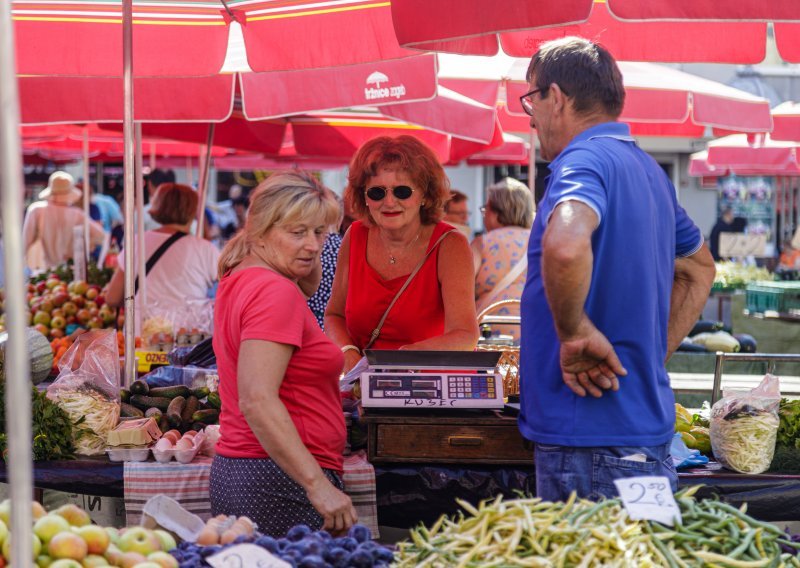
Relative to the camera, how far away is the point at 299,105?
6.22 m

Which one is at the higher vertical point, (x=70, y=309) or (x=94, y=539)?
(x=70, y=309)

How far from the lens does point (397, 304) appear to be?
12.6 ft

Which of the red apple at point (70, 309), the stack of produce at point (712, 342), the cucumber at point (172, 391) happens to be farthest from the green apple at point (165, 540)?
the stack of produce at point (712, 342)

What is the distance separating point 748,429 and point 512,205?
148 inches

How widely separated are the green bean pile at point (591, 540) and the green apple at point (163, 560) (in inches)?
19.6

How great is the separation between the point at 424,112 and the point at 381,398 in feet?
13.0

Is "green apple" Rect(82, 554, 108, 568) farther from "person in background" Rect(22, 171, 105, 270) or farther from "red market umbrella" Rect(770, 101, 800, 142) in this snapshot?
"person in background" Rect(22, 171, 105, 270)

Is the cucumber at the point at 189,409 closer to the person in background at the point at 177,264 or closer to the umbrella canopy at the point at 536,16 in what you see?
the umbrella canopy at the point at 536,16

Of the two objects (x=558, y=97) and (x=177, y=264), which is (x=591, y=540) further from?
(x=177, y=264)

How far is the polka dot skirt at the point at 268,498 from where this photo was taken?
2.84 metres

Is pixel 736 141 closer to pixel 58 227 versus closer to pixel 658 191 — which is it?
pixel 58 227

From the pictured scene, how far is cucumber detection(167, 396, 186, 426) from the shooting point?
387cm

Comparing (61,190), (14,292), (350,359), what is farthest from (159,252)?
(14,292)

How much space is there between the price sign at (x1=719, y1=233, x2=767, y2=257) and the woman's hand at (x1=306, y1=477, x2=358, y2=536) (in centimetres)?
1193
